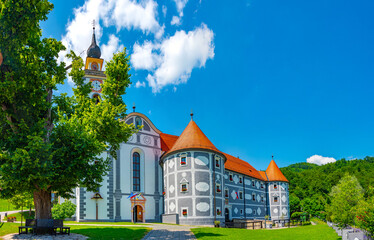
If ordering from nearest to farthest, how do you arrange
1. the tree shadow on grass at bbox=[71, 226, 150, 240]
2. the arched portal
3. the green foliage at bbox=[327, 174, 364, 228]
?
the tree shadow on grass at bbox=[71, 226, 150, 240], the green foliage at bbox=[327, 174, 364, 228], the arched portal

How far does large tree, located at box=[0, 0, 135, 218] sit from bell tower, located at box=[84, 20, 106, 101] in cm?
2253

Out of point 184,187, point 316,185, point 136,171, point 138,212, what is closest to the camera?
point 184,187

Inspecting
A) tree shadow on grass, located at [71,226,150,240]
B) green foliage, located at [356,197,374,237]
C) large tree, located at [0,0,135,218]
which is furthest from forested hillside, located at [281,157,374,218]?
large tree, located at [0,0,135,218]

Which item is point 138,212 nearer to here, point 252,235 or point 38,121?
point 252,235

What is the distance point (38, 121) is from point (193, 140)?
23.7 meters

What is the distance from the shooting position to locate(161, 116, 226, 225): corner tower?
1437 inches

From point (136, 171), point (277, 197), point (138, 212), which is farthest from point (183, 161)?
point (277, 197)

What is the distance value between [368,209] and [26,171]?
17070 mm

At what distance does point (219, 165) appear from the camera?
131 feet

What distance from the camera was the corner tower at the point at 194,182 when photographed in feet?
120

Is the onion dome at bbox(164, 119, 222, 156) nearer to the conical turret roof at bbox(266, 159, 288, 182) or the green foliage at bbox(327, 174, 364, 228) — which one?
the green foliage at bbox(327, 174, 364, 228)

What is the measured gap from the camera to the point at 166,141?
4681 centimetres

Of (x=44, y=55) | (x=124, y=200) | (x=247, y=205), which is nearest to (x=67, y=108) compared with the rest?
(x=44, y=55)

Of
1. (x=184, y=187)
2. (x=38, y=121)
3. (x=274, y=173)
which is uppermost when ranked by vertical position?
(x=38, y=121)
